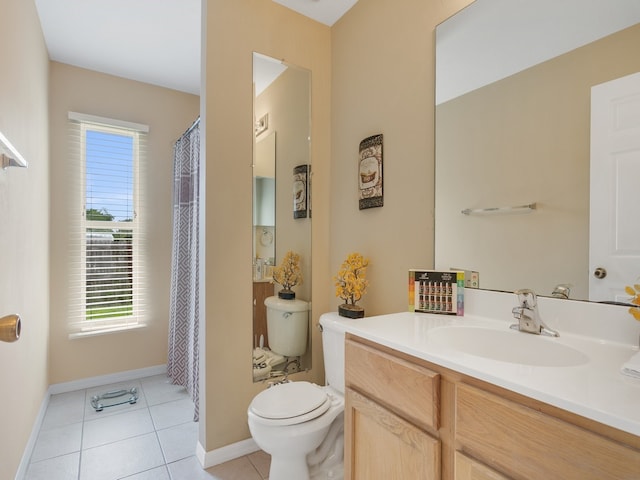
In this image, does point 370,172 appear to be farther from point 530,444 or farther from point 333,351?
point 530,444

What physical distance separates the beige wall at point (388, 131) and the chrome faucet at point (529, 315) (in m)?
0.47

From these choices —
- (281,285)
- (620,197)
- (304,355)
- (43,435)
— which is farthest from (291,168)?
(43,435)

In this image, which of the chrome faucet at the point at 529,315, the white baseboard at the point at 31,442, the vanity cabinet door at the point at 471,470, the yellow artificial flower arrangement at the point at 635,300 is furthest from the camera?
Result: the white baseboard at the point at 31,442

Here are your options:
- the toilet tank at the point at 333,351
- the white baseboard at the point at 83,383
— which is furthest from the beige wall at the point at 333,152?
the white baseboard at the point at 83,383

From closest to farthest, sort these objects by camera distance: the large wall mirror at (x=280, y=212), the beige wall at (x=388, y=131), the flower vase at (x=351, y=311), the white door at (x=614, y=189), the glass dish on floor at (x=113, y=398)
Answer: the white door at (x=614, y=189)
the beige wall at (x=388, y=131)
the flower vase at (x=351, y=311)
the large wall mirror at (x=280, y=212)
the glass dish on floor at (x=113, y=398)

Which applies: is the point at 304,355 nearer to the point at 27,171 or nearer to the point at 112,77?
the point at 27,171

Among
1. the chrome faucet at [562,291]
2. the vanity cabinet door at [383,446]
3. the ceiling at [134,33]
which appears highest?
the ceiling at [134,33]

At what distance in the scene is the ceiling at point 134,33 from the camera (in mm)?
2039

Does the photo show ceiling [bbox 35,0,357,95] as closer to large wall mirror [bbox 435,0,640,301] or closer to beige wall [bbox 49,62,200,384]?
beige wall [bbox 49,62,200,384]

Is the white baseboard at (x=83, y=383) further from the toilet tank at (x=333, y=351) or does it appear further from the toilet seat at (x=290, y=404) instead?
the toilet tank at (x=333, y=351)

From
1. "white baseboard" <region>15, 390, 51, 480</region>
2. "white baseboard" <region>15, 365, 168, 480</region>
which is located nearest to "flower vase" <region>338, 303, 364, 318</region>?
"white baseboard" <region>15, 390, 51, 480</region>

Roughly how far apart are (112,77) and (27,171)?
1.51 meters

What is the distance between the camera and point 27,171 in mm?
1822

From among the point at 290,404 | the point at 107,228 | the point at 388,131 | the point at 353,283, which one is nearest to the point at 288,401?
the point at 290,404
